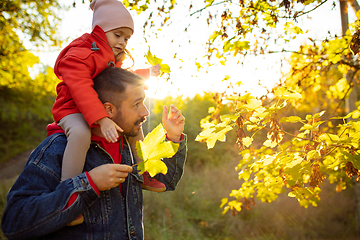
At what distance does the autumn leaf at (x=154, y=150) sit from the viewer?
948 mm

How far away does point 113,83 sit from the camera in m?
1.21

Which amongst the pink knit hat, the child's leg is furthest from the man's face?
the pink knit hat

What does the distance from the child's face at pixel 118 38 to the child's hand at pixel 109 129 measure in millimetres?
563

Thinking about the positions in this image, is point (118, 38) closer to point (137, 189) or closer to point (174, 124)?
point (174, 124)

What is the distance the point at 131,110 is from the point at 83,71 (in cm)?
31

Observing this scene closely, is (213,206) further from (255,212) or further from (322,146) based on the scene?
(322,146)

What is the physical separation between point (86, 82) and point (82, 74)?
0.17 ft

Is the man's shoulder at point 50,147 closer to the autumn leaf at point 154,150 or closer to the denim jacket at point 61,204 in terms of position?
the denim jacket at point 61,204

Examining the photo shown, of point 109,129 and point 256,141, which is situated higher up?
point 256,141

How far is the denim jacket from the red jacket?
0.17 metres

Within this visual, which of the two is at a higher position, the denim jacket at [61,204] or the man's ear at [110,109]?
the man's ear at [110,109]

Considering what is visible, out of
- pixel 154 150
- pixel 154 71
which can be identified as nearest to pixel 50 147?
pixel 154 150

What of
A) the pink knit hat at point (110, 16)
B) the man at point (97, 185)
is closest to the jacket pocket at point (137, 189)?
the man at point (97, 185)

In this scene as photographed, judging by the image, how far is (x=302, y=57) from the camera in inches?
127
